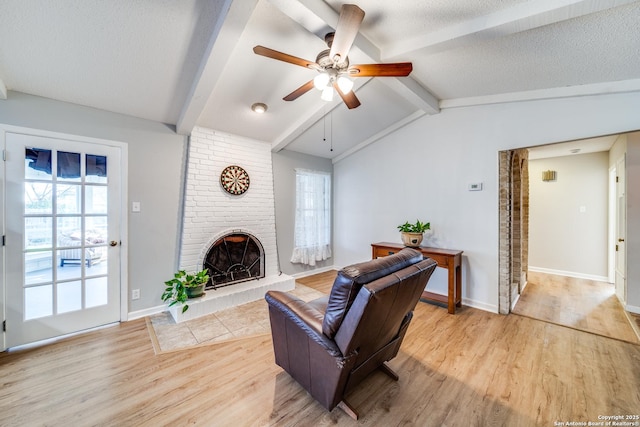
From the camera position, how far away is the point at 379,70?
188cm

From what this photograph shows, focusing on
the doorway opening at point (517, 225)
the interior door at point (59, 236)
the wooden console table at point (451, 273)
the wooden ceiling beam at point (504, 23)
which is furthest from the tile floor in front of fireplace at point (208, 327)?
the wooden ceiling beam at point (504, 23)

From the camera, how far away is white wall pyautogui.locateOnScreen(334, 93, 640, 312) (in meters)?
2.53

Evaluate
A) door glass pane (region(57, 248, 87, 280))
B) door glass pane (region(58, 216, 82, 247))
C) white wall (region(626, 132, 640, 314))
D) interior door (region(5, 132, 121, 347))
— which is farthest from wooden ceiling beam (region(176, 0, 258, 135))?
white wall (region(626, 132, 640, 314))

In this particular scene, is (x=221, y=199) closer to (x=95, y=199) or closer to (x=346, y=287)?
(x=95, y=199)

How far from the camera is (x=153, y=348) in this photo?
231cm

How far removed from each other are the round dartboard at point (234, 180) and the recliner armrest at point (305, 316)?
2.13 metres

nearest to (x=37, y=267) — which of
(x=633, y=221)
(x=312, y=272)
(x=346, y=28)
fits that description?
(x=346, y=28)

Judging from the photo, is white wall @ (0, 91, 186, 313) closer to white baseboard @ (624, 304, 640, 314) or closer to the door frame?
the door frame

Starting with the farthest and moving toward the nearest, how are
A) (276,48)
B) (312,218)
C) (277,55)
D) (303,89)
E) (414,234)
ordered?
A: (312,218)
(414,234)
(276,48)
(303,89)
(277,55)

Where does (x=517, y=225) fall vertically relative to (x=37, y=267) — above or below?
above

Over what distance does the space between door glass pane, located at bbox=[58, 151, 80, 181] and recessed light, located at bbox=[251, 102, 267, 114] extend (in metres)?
1.91

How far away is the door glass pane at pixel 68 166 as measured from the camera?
8.12 ft

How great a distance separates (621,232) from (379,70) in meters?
4.21

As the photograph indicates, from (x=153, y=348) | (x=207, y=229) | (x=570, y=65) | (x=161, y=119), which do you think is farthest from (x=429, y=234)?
(x=161, y=119)
